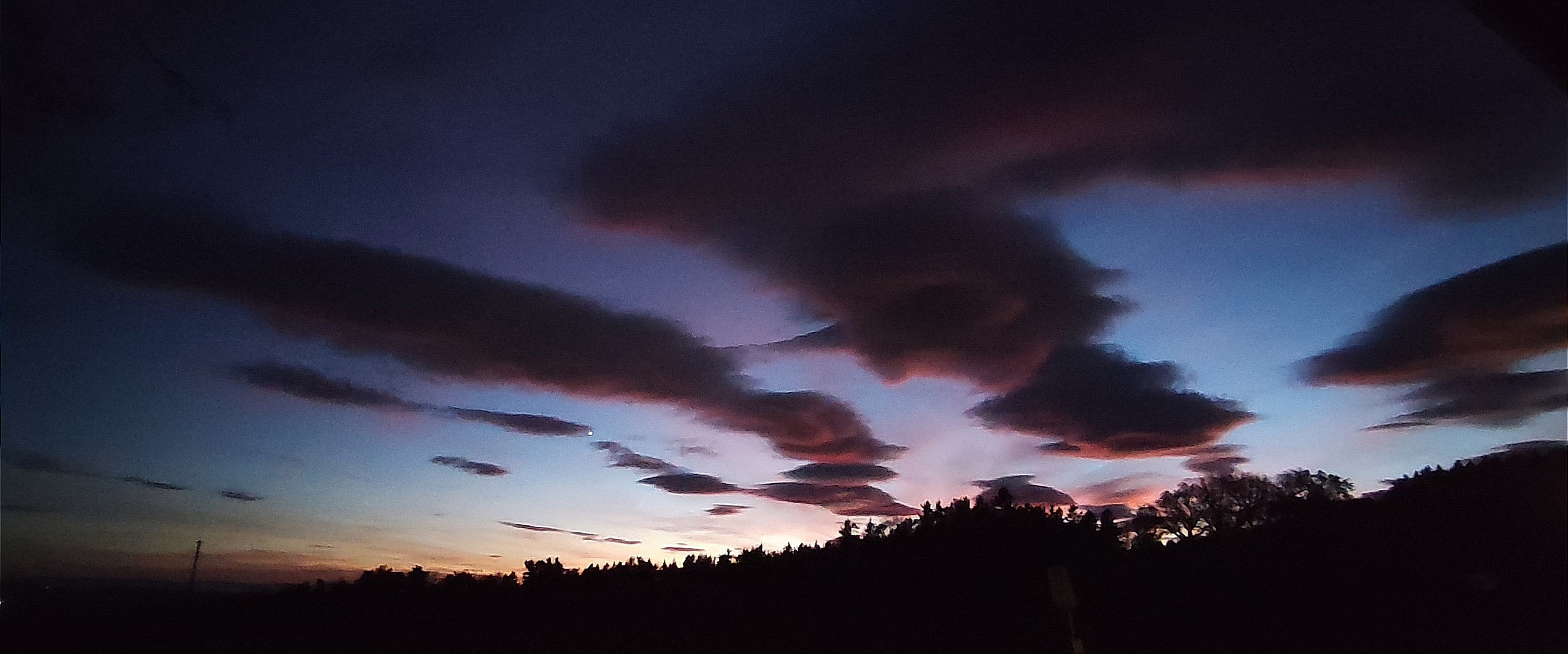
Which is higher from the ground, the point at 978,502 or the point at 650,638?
the point at 978,502

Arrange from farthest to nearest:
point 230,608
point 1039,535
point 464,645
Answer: point 230,608, point 1039,535, point 464,645

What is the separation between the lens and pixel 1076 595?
18.7 m

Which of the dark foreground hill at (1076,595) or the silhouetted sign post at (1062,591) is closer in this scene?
the silhouetted sign post at (1062,591)

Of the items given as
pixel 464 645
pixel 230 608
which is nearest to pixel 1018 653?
pixel 464 645

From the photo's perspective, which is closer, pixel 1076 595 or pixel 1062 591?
pixel 1062 591

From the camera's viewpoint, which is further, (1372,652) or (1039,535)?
(1039,535)

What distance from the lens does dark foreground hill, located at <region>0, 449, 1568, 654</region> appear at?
1823 centimetres

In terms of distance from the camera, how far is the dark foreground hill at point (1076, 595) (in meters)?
18.2

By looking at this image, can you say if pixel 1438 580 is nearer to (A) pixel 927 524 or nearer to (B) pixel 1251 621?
(B) pixel 1251 621

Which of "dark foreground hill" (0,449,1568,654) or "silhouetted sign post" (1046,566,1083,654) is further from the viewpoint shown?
"dark foreground hill" (0,449,1568,654)

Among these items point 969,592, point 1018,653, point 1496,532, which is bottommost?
point 1018,653

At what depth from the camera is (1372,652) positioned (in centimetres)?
1758

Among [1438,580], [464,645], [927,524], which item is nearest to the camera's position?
[1438,580]

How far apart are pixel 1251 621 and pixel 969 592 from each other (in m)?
8.21
